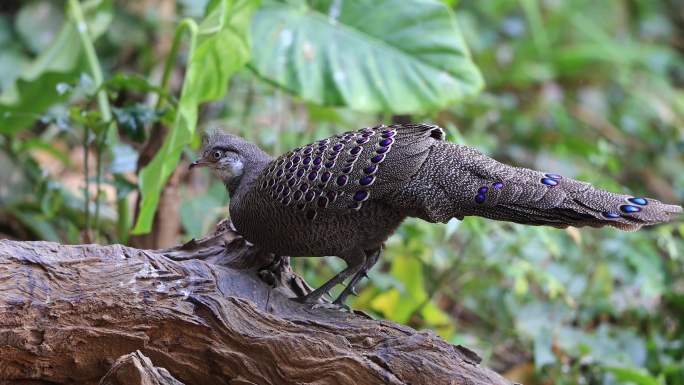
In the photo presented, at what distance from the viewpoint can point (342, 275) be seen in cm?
246

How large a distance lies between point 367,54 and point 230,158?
114 centimetres

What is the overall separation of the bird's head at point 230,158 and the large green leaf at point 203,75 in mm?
83

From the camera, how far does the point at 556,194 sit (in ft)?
7.04

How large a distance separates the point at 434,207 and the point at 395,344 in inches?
14.2

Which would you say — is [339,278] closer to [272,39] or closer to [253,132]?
[272,39]

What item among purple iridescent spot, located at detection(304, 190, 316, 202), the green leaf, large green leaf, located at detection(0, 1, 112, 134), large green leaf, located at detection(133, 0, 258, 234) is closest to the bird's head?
large green leaf, located at detection(133, 0, 258, 234)

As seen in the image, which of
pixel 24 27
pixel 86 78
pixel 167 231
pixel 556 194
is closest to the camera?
pixel 556 194

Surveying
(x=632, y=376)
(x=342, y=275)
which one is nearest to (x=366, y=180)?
(x=342, y=275)

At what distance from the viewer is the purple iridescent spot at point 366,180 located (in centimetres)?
232

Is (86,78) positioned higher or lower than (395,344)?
higher

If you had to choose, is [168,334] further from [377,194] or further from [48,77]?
[48,77]

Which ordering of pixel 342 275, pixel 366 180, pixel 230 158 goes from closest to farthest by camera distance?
pixel 366 180 < pixel 342 275 < pixel 230 158

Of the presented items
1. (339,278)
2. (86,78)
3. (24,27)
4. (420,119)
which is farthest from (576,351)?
(24,27)

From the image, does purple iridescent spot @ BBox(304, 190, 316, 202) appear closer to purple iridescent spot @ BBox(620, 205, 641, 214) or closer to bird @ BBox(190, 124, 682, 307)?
bird @ BBox(190, 124, 682, 307)
